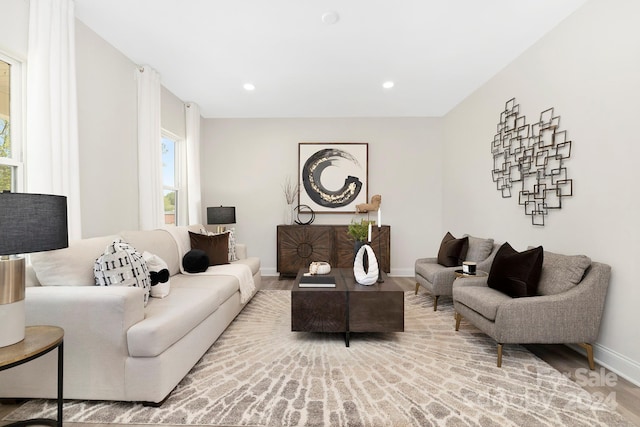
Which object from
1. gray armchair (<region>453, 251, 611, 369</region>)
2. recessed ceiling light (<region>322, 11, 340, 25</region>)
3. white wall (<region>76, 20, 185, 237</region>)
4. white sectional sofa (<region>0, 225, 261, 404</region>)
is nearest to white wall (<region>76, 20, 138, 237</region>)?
white wall (<region>76, 20, 185, 237</region>)

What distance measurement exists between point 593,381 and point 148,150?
4474 mm

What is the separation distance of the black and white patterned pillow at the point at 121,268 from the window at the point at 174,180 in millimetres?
2500

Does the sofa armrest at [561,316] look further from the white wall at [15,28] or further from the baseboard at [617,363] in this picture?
the white wall at [15,28]

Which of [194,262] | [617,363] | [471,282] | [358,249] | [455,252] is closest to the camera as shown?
[617,363]

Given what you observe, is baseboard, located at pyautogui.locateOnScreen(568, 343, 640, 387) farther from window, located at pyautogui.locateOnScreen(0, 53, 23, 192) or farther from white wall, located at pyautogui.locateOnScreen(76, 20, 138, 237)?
window, located at pyautogui.locateOnScreen(0, 53, 23, 192)

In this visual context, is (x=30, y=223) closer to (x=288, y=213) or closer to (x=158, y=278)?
(x=158, y=278)

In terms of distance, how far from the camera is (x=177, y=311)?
80.7 inches

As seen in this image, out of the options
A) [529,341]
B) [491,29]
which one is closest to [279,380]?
[529,341]

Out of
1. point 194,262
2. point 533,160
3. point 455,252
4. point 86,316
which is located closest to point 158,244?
point 194,262

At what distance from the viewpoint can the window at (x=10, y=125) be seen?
223cm

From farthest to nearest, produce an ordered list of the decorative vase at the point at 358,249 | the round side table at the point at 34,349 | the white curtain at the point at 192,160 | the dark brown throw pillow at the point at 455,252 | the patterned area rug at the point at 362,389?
the white curtain at the point at 192,160 → the dark brown throw pillow at the point at 455,252 → the decorative vase at the point at 358,249 → the patterned area rug at the point at 362,389 → the round side table at the point at 34,349

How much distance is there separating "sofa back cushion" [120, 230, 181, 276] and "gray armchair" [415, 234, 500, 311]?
2.83 meters

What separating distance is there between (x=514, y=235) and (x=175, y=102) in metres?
4.71

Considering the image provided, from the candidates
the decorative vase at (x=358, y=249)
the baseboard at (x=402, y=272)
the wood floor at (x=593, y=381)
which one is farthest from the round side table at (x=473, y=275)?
the baseboard at (x=402, y=272)
